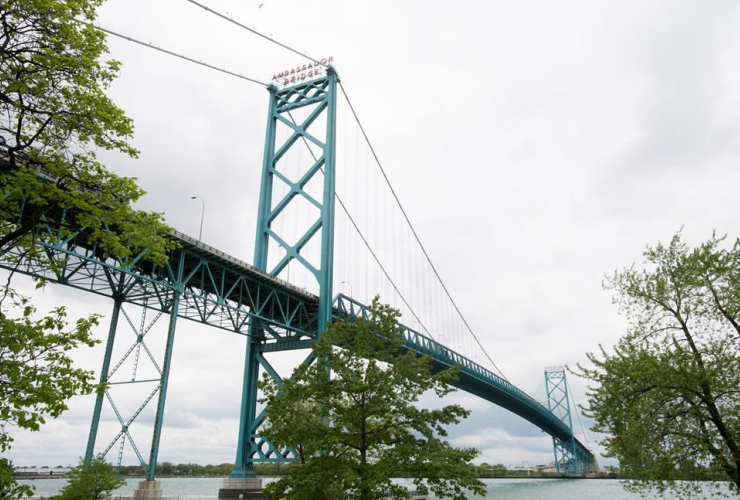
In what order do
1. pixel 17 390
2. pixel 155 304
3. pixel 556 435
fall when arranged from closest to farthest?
pixel 17 390, pixel 155 304, pixel 556 435

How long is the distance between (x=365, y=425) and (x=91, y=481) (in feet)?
48.7

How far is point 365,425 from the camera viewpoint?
15453 mm

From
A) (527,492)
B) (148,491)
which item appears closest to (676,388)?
(148,491)

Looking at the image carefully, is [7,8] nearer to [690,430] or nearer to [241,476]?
[690,430]

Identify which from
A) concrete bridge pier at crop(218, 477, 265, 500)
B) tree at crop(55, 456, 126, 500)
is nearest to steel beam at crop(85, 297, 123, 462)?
tree at crop(55, 456, 126, 500)

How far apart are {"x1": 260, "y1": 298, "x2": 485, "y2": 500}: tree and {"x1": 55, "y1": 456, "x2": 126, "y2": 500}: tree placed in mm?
11774

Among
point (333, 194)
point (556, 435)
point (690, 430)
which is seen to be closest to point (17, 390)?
point (690, 430)

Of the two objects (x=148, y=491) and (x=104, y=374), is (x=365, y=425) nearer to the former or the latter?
(x=148, y=491)

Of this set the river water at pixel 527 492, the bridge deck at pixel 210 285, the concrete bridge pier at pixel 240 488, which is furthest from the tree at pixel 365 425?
the river water at pixel 527 492

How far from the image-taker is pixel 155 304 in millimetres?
31000

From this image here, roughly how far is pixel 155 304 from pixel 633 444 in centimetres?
2535

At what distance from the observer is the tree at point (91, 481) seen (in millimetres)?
22641

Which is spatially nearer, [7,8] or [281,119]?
[7,8]

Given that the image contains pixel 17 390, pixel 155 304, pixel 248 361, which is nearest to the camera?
pixel 17 390
